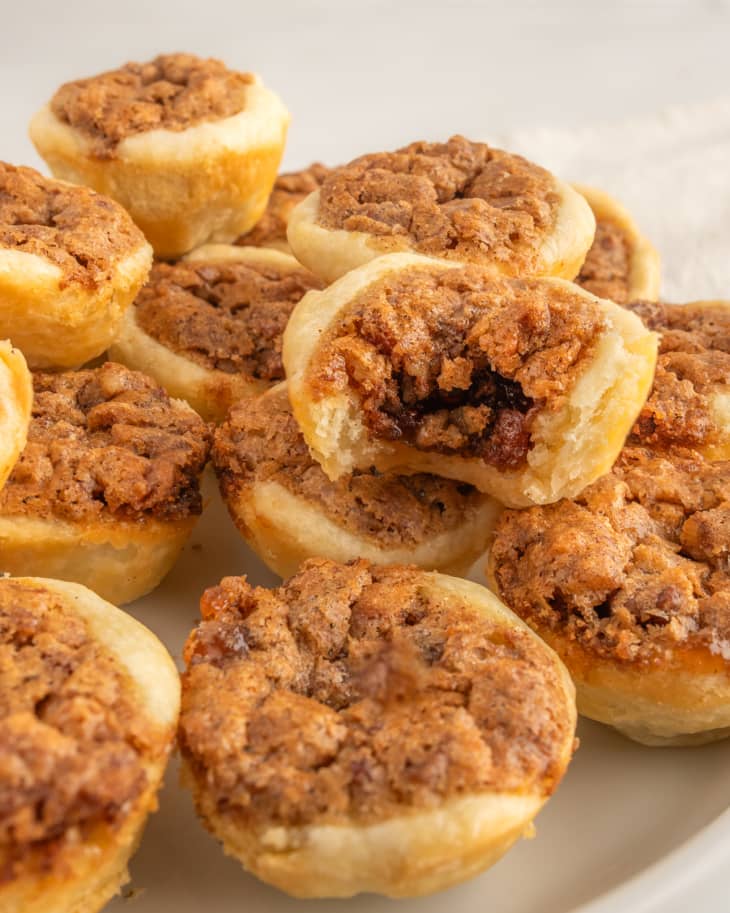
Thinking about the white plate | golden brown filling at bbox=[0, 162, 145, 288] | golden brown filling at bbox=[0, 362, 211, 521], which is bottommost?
the white plate

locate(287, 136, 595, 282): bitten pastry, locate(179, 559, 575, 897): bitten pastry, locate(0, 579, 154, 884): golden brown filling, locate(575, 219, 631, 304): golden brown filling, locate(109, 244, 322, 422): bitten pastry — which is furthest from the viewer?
locate(575, 219, 631, 304): golden brown filling

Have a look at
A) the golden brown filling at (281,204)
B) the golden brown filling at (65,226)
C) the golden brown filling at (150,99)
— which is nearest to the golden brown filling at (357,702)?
the golden brown filling at (65,226)

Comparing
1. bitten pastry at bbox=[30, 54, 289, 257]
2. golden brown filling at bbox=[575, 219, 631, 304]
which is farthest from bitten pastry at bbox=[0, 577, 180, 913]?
golden brown filling at bbox=[575, 219, 631, 304]

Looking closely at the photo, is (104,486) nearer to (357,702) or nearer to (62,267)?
(62,267)

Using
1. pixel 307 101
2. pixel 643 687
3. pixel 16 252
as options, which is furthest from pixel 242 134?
pixel 307 101

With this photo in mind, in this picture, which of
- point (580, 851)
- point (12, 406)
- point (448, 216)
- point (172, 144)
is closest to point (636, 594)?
point (580, 851)

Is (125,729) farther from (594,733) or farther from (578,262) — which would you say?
(578,262)

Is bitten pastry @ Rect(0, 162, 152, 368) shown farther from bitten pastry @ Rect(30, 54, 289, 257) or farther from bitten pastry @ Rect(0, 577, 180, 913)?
bitten pastry @ Rect(0, 577, 180, 913)
